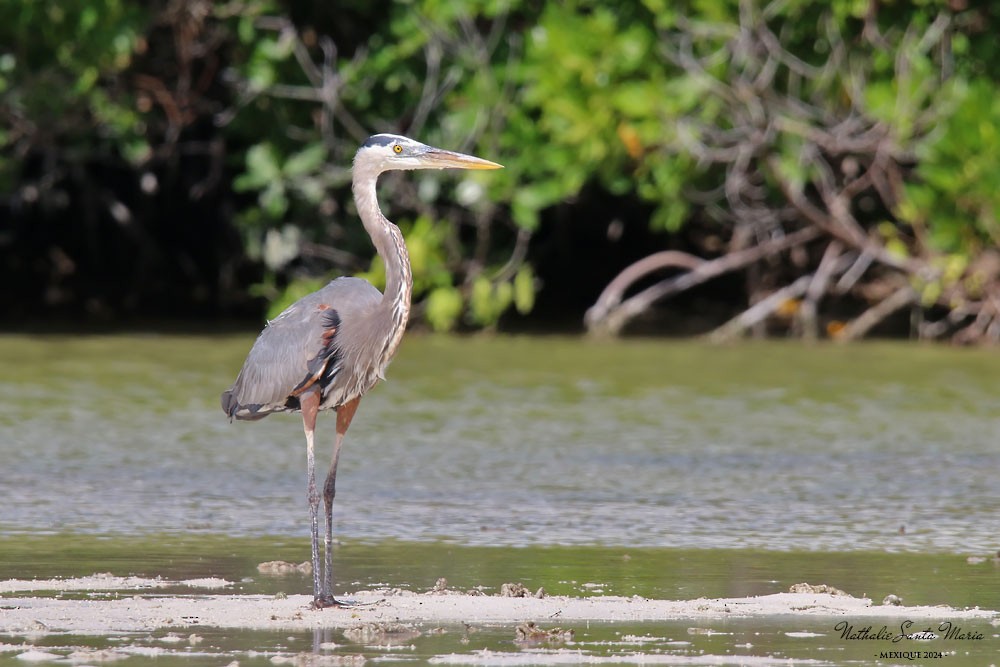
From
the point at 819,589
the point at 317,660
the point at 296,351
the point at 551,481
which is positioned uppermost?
the point at 296,351

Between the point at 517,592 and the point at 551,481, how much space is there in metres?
2.38

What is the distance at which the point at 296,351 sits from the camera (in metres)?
5.58

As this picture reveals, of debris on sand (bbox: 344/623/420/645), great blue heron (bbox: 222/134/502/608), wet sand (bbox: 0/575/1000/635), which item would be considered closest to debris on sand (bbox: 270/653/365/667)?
debris on sand (bbox: 344/623/420/645)

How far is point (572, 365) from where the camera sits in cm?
1143

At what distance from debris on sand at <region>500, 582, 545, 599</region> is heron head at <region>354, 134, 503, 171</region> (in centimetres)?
138

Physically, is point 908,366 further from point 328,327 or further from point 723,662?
point 723,662

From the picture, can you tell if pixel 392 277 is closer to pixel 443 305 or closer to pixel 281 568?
pixel 281 568

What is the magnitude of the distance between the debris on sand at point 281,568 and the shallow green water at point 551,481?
0.26 ft

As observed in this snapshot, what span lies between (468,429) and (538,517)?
84.3 inches

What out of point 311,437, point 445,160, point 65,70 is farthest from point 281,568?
point 65,70

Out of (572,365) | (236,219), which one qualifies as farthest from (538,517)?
(236,219)

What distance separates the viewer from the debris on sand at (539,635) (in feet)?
15.3
